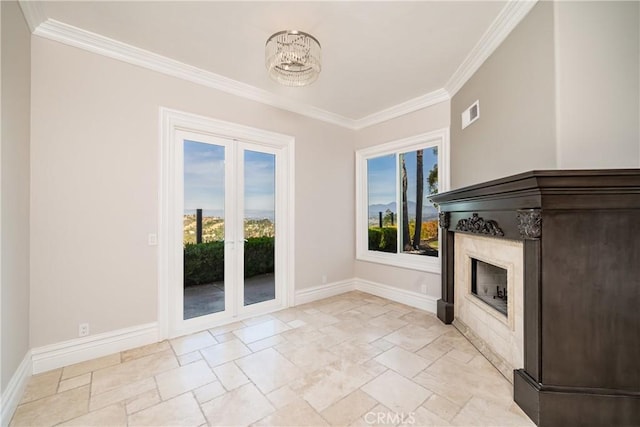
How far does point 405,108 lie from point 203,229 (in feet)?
10.8

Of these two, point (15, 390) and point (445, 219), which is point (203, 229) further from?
point (445, 219)

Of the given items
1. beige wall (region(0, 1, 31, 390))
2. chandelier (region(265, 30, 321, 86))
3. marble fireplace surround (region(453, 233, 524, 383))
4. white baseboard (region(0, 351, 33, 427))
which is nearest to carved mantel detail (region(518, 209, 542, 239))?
marble fireplace surround (region(453, 233, 524, 383))

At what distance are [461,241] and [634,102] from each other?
170 cm

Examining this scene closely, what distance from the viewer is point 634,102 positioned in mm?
1836

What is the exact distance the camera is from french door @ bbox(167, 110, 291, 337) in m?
3.09

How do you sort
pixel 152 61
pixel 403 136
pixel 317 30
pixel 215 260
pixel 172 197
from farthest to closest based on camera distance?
pixel 403 136 → pixel 215 260 → pixel 172 197 → pixel 152 61 → pixel 317 30

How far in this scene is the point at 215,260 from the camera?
3.38 metres

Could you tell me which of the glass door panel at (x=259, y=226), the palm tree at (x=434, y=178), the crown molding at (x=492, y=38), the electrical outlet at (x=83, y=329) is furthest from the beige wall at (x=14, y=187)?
the palm tree at (x=434, y=178)

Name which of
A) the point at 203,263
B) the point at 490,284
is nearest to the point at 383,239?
the point at 490,284

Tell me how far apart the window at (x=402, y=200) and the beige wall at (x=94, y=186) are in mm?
2692

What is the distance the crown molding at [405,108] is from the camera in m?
3.67

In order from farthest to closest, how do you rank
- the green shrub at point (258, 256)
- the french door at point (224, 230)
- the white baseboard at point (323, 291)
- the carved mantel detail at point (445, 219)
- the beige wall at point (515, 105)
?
the white baseboard at point (323, 291), the green shrub at point (258, 256), the carved mantel detail at point (445, 219), the french door at point (224, 230), the beige wall at point (515, 105)
